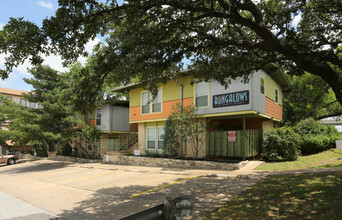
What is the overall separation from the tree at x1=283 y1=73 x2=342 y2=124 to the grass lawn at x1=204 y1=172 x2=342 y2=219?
1875 centimetres

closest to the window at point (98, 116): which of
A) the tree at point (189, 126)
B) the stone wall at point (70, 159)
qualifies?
the stone wall at point (70, 159)

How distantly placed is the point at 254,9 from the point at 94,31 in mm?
5362

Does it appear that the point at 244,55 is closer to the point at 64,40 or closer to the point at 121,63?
the point at 121,63

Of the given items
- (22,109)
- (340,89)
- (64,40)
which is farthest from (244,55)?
(22,109)

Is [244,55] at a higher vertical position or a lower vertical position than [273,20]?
lower

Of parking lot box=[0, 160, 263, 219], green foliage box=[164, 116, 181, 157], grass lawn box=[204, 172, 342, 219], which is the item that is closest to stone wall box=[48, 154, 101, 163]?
green foliage box=[164, 116, 181, 157]

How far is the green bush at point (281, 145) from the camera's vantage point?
47.5 ft

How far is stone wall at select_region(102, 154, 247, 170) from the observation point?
13493mm

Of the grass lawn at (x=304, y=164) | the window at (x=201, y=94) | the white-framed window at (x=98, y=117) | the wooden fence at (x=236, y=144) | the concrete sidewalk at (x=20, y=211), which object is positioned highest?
the window at (x=201, y=94)

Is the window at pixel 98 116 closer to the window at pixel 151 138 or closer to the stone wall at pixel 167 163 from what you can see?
the stone wall at pixel 167 163

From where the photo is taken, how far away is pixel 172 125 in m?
16.1

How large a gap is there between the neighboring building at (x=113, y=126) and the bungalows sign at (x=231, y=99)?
1069 centimetres

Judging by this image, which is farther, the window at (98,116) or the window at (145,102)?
the window at (98,116)

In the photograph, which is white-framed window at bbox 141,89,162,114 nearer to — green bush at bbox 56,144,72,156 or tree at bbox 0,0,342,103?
tree at bbox 0,0,342,103
